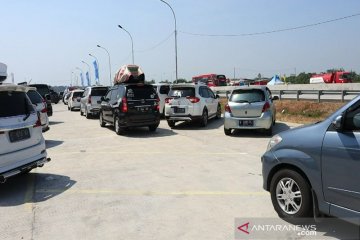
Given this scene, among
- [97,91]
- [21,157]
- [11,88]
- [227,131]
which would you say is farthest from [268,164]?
[97,91]

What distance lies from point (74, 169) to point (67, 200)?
2432 mm

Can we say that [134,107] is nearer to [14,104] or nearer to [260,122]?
[260,122]

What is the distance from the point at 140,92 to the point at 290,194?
975 cm

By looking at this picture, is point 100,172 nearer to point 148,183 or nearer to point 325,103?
point 148,183

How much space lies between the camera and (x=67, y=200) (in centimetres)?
622

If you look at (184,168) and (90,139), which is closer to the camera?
(184,168)

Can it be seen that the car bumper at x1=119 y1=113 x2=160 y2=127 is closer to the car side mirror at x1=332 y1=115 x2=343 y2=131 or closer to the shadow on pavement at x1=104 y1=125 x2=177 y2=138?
the shadow on pavement at x1=104 y1=125 x2=177 y2=138

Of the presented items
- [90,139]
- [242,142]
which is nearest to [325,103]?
[242,142]

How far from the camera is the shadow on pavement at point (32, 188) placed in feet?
20.7

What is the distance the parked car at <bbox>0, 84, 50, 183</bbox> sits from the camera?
6.38 meters

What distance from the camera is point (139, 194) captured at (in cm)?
645

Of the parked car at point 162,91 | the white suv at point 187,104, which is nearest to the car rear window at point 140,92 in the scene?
the white suv at point 187,104

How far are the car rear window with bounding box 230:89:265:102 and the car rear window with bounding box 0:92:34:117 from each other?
7325 mm

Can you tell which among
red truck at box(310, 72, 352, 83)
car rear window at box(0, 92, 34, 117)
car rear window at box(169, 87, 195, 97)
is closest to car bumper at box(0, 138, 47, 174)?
car rear window at box(0, 92, 34, 117)
